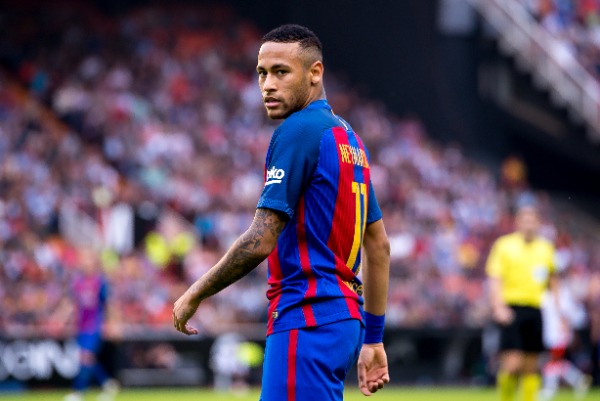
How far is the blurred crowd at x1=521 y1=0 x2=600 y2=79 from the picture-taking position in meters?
29.0

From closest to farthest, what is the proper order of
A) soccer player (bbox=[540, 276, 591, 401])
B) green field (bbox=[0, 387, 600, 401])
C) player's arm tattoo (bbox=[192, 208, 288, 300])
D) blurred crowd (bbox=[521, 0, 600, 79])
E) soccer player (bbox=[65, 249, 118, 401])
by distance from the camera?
player's arm tattoo (bbox=[192, 208, 288, 300])
soccer player (bbox=[65, 249, 118, 401])
green field (bbox=[0, 387, 600, 401])
soccer player (bbox=[540, 276, 591, 401])
blurred crowd (bbox=[521, 0, 600, 79])

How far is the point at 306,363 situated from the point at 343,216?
2.11ft

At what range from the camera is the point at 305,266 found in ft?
15.2

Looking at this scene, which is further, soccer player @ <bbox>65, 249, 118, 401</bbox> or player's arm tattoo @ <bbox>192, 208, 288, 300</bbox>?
soccer player @ <bbox>65, 249, 118, 401</bbox>

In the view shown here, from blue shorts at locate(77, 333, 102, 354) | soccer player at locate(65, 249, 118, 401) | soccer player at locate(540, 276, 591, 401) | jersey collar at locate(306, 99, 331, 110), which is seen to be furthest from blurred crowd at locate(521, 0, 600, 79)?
jersey collar at locate(306, 99, 331, 110)

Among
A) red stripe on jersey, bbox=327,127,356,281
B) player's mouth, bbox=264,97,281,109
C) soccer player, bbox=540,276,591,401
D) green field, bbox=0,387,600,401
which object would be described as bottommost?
green field, bbox=0,387,600,401

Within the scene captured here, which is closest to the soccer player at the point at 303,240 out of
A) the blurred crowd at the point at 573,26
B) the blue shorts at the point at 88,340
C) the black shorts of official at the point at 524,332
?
the black shorts of official at the point at 524,332

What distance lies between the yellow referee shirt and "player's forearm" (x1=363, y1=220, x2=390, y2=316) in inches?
314

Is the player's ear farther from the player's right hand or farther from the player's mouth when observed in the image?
the player's right hand

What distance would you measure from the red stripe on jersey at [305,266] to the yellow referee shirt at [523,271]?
848 cm

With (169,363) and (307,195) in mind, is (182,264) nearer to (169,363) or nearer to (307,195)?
(169,363)

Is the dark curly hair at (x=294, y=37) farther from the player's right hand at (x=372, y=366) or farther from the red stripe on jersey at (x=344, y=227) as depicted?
the player's right hand at (x=372, y=366)

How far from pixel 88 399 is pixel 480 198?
1266cm

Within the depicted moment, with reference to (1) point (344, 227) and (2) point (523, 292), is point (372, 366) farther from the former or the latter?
(2) point (523, 292)
